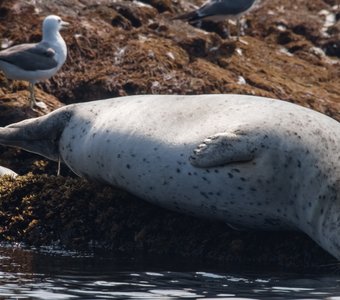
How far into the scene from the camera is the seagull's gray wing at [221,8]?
1623cm

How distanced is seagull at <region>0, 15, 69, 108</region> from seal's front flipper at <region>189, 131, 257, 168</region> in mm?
4504

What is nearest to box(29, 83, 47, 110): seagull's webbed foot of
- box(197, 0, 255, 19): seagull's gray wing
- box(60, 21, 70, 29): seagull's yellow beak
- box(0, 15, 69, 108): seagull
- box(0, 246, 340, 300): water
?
box(0, 15, 69, 108): seagull

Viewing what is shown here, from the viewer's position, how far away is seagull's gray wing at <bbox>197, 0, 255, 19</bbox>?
53.3ft

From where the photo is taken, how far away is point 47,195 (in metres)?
9.57

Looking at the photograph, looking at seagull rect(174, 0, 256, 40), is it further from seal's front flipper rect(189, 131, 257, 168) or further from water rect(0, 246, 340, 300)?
water rect(0, 246, 340, 300)

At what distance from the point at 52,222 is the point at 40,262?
101cm

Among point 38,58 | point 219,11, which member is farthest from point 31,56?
point 219,11

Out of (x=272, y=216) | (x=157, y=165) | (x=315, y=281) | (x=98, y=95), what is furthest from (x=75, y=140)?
(x=98, y=95)

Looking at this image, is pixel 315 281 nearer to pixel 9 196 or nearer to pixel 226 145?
pixel 226 145

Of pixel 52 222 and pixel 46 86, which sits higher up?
pixel 46 86

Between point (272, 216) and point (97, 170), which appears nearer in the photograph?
point (272, 216)

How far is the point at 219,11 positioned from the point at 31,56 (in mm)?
3570

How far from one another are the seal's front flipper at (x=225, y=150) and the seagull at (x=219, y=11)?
25.2 ft

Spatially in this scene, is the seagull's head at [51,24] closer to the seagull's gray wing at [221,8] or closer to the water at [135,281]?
the seagull's gray wing at [221,8]
